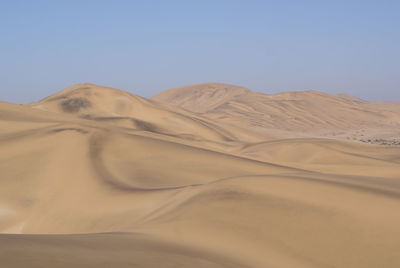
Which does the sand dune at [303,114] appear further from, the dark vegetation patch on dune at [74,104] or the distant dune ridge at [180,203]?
the distant dune ridge at [180,203]

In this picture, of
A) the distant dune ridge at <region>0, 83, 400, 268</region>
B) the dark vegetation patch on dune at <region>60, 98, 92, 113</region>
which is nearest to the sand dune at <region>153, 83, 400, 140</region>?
the dark vegetation patch on dune at <region>60, 98, 92, 113</region>

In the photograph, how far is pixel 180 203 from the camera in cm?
738

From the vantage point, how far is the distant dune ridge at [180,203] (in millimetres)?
5078

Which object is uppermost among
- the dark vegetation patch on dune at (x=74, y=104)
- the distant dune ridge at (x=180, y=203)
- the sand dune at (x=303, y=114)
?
the distant dune ridge at (x=180, y=203)

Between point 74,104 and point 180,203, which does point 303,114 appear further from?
point 180,203

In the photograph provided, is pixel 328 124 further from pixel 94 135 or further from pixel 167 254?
pixel 167 254

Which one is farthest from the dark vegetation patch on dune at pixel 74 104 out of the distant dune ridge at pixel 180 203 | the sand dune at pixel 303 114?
the sand dune at pixel 303 114

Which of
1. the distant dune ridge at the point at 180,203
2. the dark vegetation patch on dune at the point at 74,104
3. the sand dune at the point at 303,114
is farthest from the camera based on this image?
the sand dune at the point at 303,114

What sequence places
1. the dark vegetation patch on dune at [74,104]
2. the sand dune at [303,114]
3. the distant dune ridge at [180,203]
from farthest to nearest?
the sand dune at [303,114] < the dark vegetation patch on dune at [74,104] < the distant dune ridge at [180,203]

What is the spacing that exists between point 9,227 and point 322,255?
6.76 meters

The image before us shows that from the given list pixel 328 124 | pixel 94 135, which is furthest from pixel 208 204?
pixel 328 124

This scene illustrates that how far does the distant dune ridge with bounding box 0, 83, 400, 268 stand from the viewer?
5.08 meters

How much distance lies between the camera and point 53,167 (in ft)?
39.7

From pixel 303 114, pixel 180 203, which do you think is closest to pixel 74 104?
pixel 180 203
